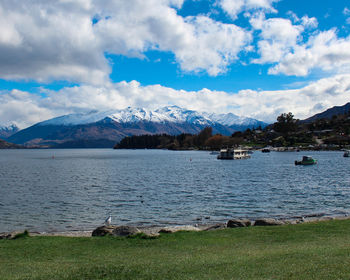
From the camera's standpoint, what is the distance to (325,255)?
47.9 feet

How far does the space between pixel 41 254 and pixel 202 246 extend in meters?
9.51

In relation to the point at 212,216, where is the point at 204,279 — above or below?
above

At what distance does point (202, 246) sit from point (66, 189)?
48.9 meters

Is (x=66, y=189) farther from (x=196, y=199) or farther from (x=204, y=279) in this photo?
(x=204, y=279)

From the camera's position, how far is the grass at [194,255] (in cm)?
1281

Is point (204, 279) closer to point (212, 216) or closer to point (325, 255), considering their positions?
point (325, 255)

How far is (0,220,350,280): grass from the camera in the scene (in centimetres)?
1281

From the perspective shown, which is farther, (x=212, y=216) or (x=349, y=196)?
(x=349, y=196)

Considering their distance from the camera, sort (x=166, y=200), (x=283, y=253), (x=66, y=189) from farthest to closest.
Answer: (x=66, y=189)
(x=166, y=200)
(x=283, y=253)

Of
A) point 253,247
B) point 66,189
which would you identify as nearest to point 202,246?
point 253,247

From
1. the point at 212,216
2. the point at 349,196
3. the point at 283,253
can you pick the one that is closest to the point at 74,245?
the point at 283,253

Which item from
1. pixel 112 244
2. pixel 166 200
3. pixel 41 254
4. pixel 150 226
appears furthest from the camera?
pixel 166 200

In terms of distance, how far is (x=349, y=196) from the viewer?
4806 cm

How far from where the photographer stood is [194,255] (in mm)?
16547
